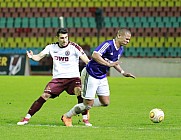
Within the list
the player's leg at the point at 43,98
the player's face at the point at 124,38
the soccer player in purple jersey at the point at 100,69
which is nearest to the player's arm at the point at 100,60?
the soccer player in purple jersey at the point at 100,69

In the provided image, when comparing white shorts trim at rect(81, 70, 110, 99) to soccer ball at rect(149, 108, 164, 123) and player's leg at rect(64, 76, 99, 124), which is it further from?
soccer ball at rect(149, 108, 164, 123)

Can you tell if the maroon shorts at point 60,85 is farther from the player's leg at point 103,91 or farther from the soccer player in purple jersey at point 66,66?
the player's leg at point 103,91

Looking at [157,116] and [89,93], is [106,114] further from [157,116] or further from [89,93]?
[89,93]

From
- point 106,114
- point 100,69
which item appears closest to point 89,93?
point 100,69

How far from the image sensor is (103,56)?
10.5m

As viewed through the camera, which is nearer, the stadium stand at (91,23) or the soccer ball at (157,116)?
the soccer ball at (157,116)

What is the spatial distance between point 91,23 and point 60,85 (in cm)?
2531

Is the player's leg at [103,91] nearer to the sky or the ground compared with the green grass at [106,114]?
nearer to the sky

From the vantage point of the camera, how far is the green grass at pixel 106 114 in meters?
9.10

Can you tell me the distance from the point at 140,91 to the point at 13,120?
1011cm

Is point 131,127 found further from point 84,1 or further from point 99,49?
point 84,1

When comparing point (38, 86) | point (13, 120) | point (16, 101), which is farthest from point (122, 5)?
point (13, 120)

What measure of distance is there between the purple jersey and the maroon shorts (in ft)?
1.98

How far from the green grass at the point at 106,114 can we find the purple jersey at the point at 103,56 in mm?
900
